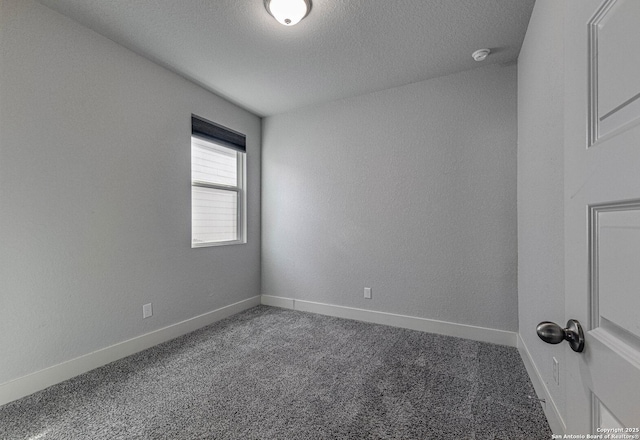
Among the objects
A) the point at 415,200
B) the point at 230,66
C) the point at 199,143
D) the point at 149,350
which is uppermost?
the point at 230,66

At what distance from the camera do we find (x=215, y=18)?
200 cm

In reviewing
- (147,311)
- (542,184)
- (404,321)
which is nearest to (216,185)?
(147,311)

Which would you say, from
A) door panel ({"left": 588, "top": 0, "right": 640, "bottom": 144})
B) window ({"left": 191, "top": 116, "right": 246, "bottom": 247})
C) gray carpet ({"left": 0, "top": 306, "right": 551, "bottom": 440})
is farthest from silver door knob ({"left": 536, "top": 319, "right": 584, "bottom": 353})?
window ({"left": 191, "top": 116, "right": 246, "bottom": 247})

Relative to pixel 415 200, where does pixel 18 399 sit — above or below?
below

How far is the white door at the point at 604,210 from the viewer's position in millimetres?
452

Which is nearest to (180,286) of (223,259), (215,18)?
(223,259)

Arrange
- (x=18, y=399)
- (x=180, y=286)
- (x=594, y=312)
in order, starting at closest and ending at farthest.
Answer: (x=594, y=312) → (x=18, y=399) → (x=180, y=286)

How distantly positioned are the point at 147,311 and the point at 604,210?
2.97m

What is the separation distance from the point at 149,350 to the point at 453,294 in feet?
9.18

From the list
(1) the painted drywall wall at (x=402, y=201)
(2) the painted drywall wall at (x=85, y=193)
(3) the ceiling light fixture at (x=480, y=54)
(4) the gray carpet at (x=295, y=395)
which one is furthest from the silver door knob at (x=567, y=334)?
(2) the painted drywall wall at (x=85, y=193)

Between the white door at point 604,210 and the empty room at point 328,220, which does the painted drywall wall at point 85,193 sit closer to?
the empty room at point 328,220

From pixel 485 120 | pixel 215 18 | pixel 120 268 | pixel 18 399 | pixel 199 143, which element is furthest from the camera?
pixel 199 143

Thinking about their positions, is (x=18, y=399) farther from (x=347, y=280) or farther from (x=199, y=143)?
(x=347, y=280)

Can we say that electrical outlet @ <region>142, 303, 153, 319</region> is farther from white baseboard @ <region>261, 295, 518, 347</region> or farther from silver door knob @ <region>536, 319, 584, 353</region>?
silver door knob @ <region>536, 319, 584, 353</region>
